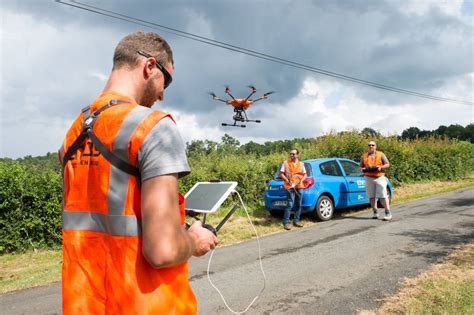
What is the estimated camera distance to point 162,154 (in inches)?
53.2

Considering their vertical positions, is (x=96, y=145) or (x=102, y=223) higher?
(x=96, y=145)

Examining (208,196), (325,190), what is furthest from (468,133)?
(208,196)

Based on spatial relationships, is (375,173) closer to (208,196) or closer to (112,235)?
(208,196)

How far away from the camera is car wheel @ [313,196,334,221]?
1030cm

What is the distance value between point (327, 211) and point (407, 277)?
5.46 metres

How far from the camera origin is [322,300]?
4.51 meters

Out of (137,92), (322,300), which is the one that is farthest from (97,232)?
(322,300)

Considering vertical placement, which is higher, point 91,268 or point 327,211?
point 91,268

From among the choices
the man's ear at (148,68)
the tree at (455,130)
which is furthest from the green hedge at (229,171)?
the tree at (455,130)

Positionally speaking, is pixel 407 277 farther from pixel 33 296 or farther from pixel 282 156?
pixel 282 156

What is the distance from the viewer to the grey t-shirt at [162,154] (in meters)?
1.34

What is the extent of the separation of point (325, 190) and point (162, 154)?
958 centimetres

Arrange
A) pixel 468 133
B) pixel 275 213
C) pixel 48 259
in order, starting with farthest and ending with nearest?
pixel 468 133
pixel 275 213
pixel 48 259

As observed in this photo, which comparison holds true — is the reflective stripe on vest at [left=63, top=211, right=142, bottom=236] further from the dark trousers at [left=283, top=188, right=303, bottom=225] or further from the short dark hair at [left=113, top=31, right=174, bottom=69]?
the dark trousers at [left=283, top=188, right=303, bottom=225]
